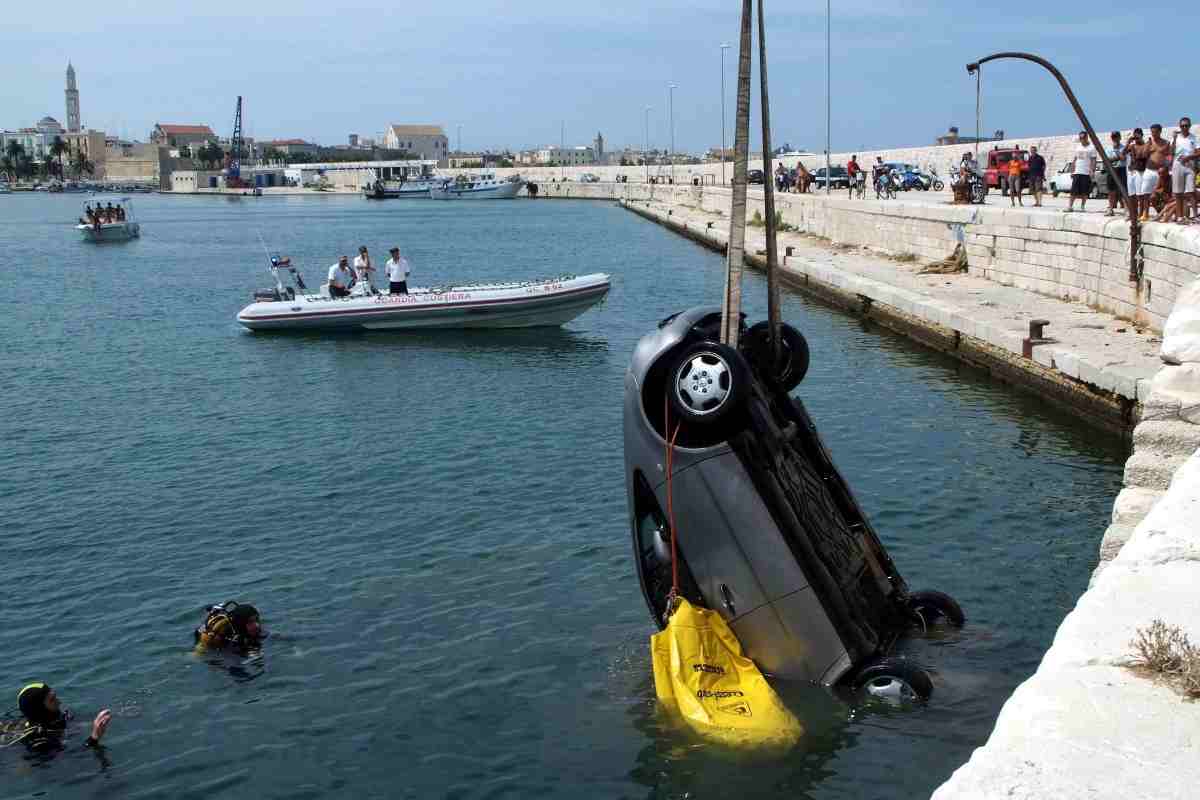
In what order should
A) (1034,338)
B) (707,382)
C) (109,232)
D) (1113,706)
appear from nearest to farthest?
(1113,706)
(707,382)
(1034,338)
(109,232)

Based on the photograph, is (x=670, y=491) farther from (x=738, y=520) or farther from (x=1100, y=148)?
(x=1100, y=148)

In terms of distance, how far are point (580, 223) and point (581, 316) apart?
53260 mm

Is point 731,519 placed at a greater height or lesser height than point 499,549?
greater

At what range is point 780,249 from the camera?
129ft

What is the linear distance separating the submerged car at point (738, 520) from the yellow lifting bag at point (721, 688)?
0.12m

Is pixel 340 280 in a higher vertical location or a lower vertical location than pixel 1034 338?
higher

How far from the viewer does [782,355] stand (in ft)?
27.9

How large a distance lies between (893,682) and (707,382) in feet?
8.16

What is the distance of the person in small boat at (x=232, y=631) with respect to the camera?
377 inches

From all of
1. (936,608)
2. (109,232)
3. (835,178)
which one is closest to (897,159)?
(835,178)

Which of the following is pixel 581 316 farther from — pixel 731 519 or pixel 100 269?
pixel 100 269

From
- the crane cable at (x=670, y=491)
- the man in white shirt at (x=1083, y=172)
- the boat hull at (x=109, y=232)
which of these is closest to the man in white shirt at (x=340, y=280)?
the man in white shirt at (x=1083, y=172)

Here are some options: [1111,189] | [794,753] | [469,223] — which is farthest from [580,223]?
[794,753]

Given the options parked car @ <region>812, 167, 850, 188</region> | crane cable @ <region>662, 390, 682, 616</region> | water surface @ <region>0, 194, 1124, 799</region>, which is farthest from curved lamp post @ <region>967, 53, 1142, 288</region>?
parked car @ <region>812, 167, 850, 188</region>
